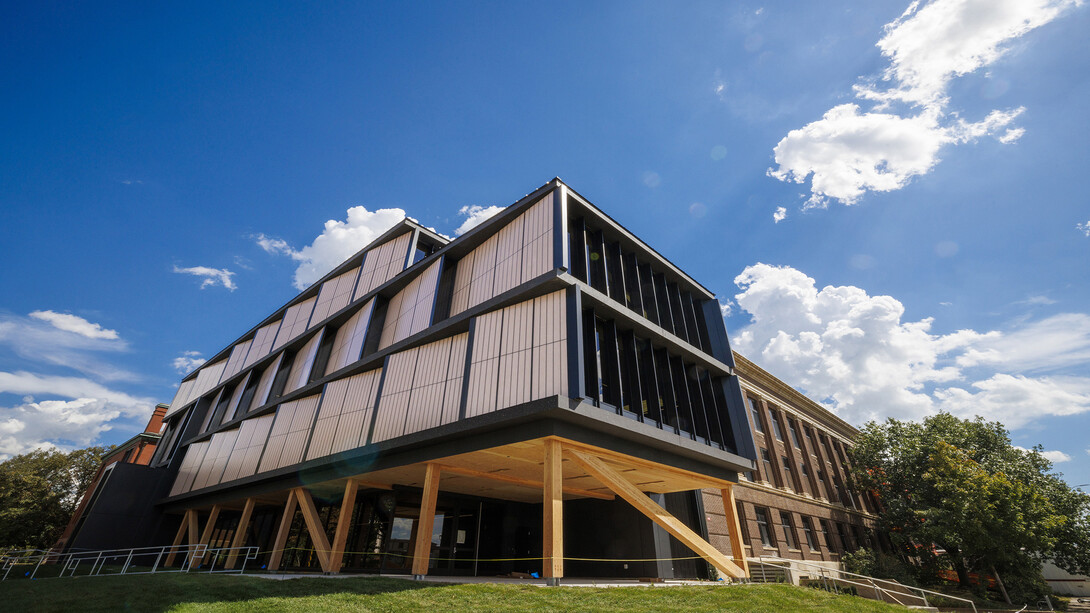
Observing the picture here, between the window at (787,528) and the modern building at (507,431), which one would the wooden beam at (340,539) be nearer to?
the modern building at (507,431)

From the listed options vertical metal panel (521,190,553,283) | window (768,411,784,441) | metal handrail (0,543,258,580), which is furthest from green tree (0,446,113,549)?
window (768,411,784,441)

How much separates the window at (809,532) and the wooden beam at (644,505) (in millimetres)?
20259

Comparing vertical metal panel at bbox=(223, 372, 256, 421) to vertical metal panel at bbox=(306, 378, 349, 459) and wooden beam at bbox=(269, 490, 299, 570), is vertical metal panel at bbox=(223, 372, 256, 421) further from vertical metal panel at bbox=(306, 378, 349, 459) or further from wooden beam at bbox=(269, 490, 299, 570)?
vertical metal panel at bbox=(306, 378, 349, 459)

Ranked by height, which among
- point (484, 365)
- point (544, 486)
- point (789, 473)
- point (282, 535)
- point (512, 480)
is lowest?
point (282, 535)

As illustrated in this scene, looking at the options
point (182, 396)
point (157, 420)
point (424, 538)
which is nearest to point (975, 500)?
point (424, 538)

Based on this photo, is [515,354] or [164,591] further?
[515,354]

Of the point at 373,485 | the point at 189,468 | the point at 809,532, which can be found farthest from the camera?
the point at 189,468

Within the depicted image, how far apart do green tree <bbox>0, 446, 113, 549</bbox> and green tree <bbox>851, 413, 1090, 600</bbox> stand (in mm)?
75972

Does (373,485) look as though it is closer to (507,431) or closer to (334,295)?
(507,431)

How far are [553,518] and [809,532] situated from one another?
27.4 m

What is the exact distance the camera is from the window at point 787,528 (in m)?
28.5

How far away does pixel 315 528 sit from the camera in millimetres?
18609

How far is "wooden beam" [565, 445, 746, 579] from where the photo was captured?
13.7m

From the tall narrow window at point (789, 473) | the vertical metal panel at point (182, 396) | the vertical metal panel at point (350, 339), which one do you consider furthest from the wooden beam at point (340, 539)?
Result: the vertical metal panel at point (182, 396)
